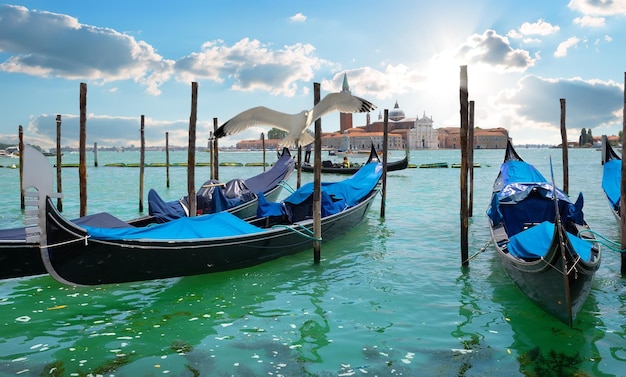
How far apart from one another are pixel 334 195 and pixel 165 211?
9.73 ft

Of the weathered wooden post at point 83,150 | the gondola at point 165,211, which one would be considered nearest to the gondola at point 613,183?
the gondola at point 165,211

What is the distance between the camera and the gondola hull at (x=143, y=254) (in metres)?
4.43

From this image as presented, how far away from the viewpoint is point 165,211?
7680 mm

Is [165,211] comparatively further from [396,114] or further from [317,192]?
[396,114]

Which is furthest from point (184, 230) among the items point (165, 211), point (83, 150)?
point (83, 150)

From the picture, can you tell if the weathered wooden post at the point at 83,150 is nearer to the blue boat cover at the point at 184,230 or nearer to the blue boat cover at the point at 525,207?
the blue boat cover at the point at 184,230

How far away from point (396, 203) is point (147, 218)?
8256mm

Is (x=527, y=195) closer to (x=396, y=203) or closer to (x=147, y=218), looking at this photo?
(x=147, y=218)

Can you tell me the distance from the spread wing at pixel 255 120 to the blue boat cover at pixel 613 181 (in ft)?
18.3

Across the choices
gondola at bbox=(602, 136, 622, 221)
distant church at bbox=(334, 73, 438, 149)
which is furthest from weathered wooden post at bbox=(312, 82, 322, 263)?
distant church at bbox=(334, 73, 438, 149)

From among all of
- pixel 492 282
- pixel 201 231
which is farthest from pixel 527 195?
pixel 201 231

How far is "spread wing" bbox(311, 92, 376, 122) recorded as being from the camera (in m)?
6.75

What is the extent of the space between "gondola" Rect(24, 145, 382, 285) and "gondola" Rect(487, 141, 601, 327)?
8.00 feet

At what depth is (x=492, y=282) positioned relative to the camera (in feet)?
18.1
